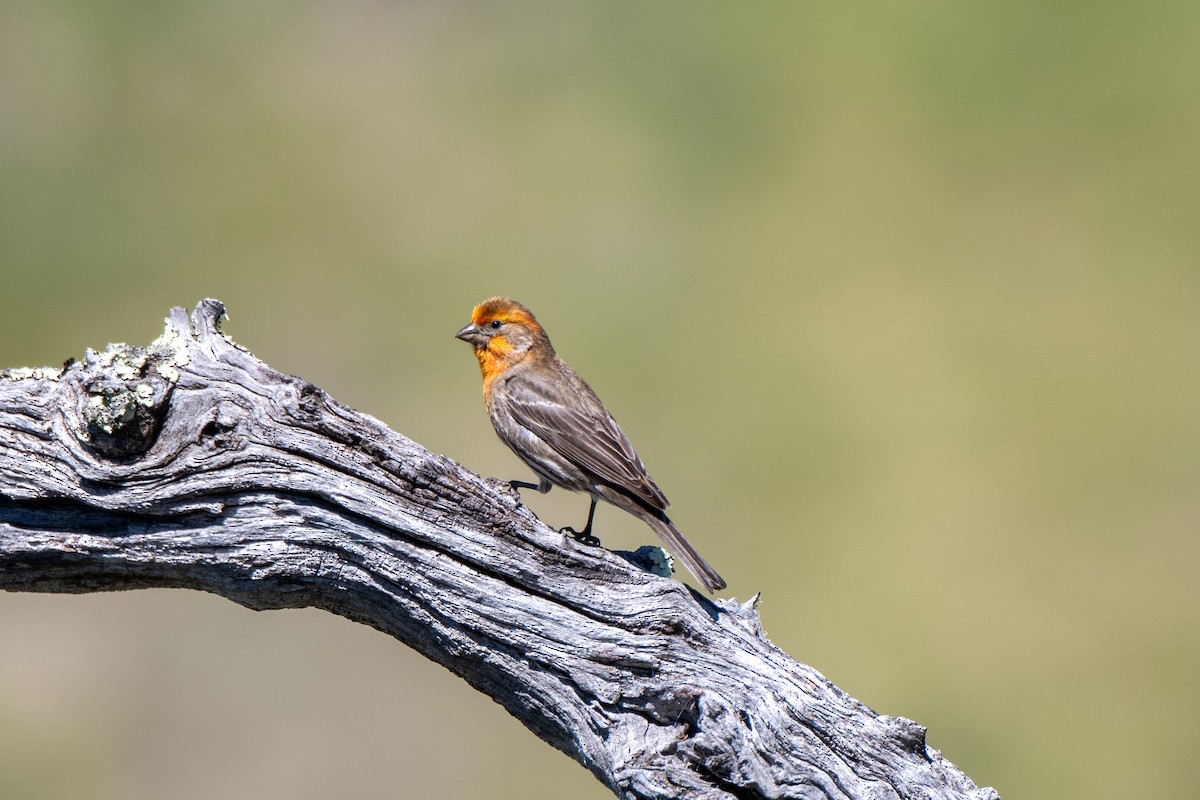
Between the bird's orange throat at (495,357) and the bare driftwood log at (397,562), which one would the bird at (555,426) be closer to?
the bird's orange throat at (495,357)

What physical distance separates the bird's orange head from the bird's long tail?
1.87 meters

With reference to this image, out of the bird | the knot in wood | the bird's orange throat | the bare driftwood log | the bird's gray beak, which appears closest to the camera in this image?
the knot in wood

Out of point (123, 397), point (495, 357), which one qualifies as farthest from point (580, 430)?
point (123, 397)

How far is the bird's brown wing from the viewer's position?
6.73m

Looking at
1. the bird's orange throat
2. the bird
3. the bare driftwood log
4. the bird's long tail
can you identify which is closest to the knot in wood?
the bare driftwood log

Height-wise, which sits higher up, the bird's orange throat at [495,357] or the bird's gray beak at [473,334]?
the bird's gray beak at [473,334]

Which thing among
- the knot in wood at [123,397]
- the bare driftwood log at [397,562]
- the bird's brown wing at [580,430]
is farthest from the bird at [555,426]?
the knot in wood at [123,397]

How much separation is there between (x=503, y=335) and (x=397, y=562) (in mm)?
3164

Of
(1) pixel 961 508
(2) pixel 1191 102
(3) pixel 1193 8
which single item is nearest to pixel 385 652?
(1) pixel 961 508

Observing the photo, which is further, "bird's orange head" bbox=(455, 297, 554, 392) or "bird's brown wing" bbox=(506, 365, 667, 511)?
"bird's orange head" bbox=(455, 297, 554, 392)

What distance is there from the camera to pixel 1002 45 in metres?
21.0

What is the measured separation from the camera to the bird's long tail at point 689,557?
6.01 meters

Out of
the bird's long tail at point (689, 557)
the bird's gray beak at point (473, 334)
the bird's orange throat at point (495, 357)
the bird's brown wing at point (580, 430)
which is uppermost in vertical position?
the bird's gray beak at point (473, 334)

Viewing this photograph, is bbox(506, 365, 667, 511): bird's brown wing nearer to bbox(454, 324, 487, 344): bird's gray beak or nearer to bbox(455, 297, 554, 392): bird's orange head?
bbox(455, 297, 554, 392): bird's orange head
